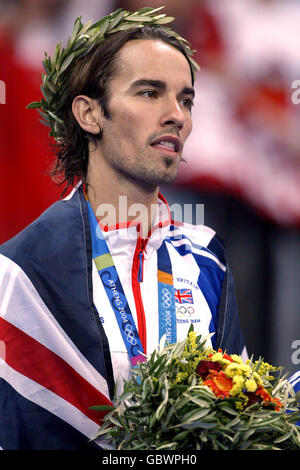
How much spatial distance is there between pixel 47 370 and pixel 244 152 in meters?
1.55

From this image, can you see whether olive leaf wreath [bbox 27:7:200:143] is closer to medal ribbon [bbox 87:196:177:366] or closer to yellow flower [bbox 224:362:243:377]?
medal ribbon [bbox 87:196:177:366]

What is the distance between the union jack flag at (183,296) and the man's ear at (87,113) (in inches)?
28.9

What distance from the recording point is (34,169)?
3041mm

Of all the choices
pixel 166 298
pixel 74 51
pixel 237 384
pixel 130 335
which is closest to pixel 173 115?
pixel 74 51

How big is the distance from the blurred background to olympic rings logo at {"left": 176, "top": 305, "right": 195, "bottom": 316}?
756 millimetres

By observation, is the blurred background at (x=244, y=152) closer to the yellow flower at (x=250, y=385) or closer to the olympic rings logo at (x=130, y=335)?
the olympic rings logo at (x=130, y=335)

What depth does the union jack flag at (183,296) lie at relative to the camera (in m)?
2.49

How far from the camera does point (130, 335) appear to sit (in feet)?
7.51

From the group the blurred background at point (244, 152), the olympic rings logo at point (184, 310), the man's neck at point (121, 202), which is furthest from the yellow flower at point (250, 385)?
the blurred background at point (244, 152)

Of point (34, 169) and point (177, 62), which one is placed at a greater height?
point (177, 62)

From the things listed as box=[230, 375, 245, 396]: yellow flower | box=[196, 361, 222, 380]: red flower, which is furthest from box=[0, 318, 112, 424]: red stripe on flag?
box=[230, 375, 245, 396]: yellow flower
